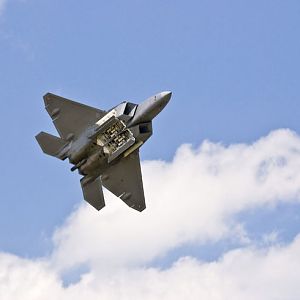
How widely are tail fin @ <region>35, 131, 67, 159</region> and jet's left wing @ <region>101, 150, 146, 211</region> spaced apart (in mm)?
5216

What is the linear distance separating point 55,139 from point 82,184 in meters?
4.97

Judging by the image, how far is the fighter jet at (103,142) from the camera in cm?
9231

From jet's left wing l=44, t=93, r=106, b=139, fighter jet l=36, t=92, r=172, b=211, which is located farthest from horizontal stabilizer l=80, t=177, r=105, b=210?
jet's left wing l=44, t=93, r=106, b=139

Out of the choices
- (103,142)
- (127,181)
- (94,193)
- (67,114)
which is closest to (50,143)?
(67,114)

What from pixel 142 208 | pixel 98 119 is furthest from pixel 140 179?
pixel 98 119

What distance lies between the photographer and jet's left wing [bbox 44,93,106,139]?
94875mm

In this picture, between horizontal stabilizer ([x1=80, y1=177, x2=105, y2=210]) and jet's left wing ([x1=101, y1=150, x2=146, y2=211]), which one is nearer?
horizontal stabilizer ([x1=80, y1=177, x2=105, y2=210])

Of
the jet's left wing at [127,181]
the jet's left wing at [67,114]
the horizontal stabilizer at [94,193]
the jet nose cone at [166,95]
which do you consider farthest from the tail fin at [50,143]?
the jet nose cone at [166,95]

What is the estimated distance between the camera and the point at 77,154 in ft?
308

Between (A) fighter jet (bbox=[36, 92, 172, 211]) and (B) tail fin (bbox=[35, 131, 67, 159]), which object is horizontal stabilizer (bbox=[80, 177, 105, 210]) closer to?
(A) fighter jet (bbox=[36, 92, 172, 211])

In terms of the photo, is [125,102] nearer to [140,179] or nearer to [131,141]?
[131,141]

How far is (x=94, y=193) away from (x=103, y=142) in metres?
7.12

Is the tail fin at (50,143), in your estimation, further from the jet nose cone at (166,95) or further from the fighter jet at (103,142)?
the jet nose cone at (166,95)

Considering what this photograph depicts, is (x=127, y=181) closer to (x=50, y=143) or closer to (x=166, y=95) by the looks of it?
(x=50, y=143)
